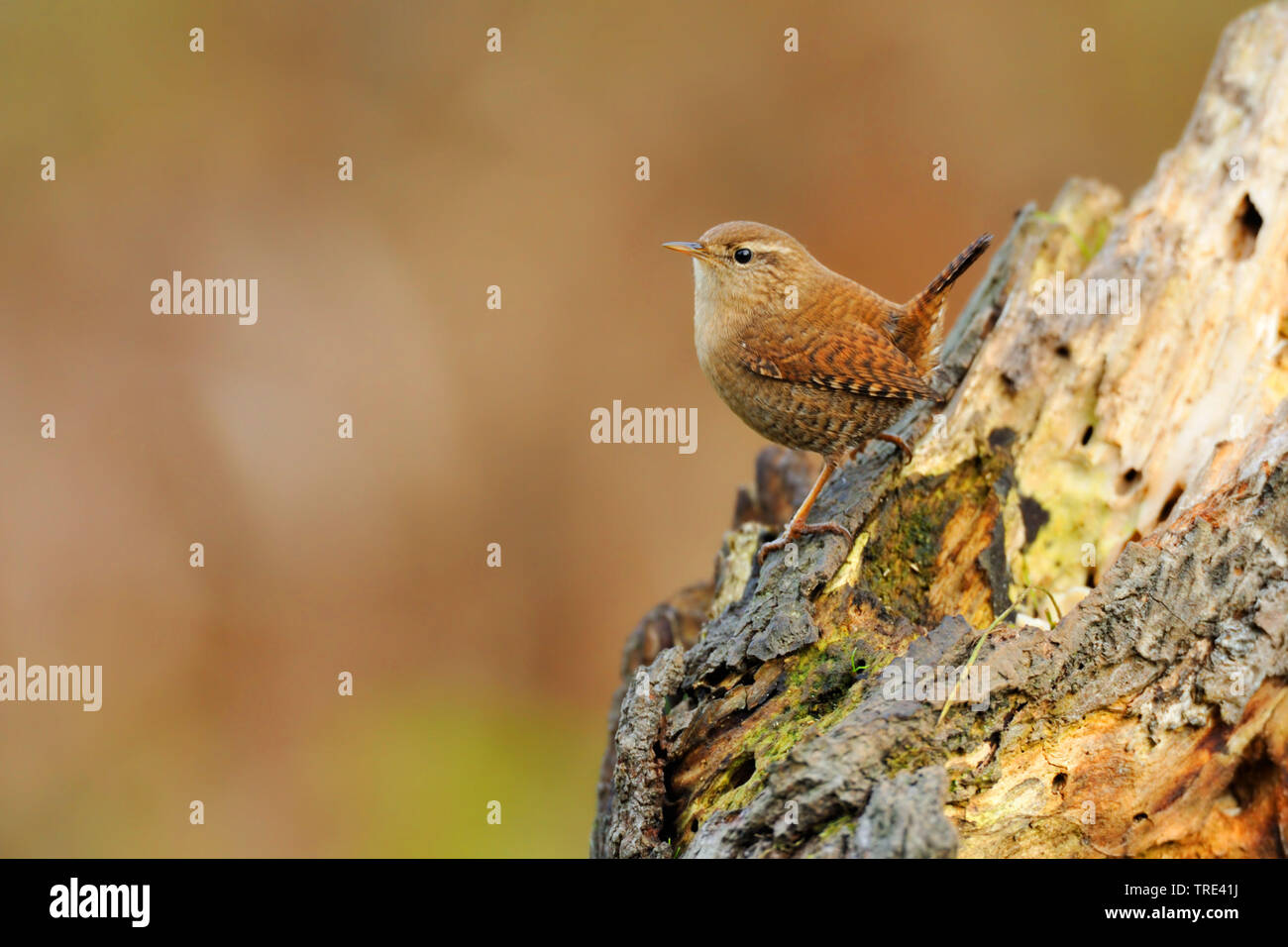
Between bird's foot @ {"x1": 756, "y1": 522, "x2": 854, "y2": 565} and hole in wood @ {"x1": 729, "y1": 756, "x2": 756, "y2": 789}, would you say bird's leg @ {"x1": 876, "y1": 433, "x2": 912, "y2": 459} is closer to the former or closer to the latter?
bird's foot @ {"x1": 756, "y1": 522, "x2": 854, "y2": 565}

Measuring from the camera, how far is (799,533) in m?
4.07

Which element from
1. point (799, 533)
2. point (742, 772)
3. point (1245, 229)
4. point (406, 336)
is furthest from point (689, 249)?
point (406, 336)

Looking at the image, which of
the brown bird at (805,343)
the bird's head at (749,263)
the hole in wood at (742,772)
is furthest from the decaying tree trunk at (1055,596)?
the bird's head at (749,263)

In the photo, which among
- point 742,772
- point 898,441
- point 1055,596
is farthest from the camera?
point 898,441

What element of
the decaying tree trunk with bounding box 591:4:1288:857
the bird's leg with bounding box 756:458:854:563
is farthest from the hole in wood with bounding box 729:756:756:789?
the bird's leg with bounding box 756:458:854:563

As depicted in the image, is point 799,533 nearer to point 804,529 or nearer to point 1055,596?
Answer: point 804,529

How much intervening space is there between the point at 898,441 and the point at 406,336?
4.90 m

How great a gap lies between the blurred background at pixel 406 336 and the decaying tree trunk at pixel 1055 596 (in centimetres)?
310

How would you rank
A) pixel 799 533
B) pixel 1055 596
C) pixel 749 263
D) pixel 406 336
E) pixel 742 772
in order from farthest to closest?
pixel 406 336 → pixel 749 263 → pixel 799 533 → pixel 1055 596 → pixel 742 772

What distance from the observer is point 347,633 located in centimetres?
741
